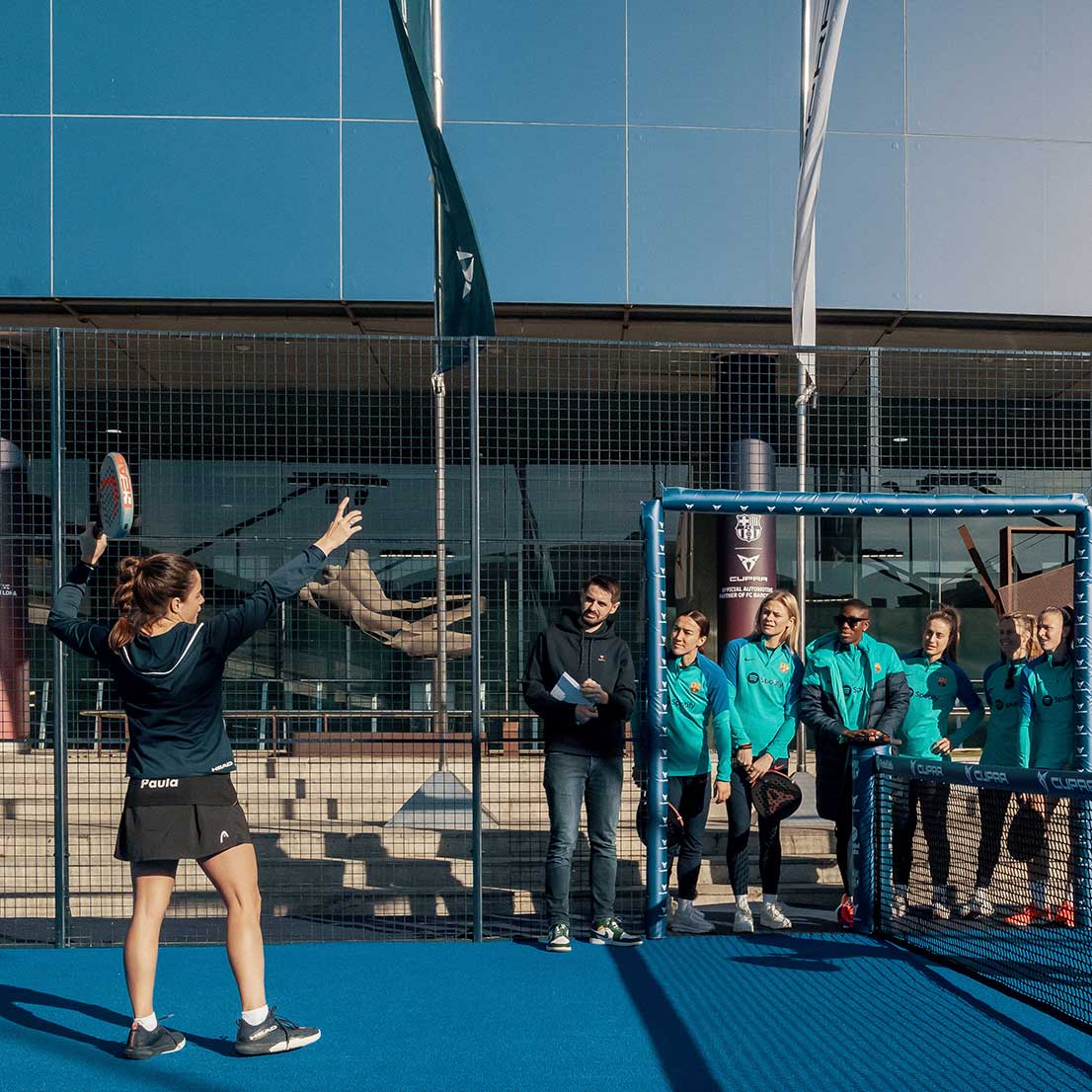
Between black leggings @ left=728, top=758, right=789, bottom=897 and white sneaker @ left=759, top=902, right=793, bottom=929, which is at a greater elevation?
black leggings @ left=728, top=758, right=789, bottom=897

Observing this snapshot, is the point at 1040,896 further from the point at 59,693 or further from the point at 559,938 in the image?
the point at 59,693

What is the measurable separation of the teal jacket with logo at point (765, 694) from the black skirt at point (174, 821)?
3.02 m

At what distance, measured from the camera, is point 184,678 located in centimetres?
414

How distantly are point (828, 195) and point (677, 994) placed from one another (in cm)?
798

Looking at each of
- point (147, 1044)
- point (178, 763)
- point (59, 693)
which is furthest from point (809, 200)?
point (147, 1044)

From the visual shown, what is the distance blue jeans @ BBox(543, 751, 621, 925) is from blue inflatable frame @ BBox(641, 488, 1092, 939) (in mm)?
210

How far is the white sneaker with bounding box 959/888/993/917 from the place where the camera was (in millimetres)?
6051

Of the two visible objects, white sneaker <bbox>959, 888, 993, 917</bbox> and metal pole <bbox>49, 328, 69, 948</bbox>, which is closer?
metal pole <bbox>49, 328, 69, 948</bbox>

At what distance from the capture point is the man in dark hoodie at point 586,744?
18.9ft

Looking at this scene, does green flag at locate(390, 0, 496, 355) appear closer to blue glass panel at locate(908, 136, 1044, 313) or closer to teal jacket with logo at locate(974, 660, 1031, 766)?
teal jacket with logo at locate(974, 660, 1031, 766)

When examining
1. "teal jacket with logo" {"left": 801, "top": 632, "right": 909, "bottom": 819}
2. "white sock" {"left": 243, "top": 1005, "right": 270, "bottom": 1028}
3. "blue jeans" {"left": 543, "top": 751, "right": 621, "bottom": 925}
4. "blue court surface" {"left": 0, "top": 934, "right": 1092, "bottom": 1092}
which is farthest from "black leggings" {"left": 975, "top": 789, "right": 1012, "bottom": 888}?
"white sock" {"left": 243, "top": 1005, "right": 270, "bottom": 1028}

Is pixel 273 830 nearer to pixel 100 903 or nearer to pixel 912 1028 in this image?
pixel 100 903

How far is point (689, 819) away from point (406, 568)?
169 inches

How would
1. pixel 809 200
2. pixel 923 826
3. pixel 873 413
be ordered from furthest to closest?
pixel 809 200 → pixel 873 413 → pixel 923 826
